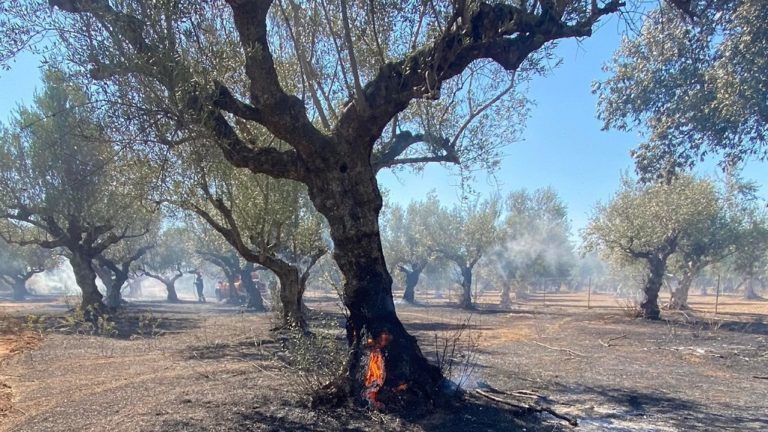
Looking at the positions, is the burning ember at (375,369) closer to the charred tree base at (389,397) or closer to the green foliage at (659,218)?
the charred tree base at (389,397)

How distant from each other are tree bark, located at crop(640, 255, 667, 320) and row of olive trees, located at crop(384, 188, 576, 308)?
12278 mm

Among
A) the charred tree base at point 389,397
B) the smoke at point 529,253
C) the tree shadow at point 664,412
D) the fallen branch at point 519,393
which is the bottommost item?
the tree shadow at point 664,412

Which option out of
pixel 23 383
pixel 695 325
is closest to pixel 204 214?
pixel 23 383

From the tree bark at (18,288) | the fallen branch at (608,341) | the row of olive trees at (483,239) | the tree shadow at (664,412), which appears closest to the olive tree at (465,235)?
the row of olive trees at (483,239)

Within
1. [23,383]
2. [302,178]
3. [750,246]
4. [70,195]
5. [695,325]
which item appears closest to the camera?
[302,178]

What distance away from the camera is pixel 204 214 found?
12250 mm

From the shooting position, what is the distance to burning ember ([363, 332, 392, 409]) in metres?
6.37

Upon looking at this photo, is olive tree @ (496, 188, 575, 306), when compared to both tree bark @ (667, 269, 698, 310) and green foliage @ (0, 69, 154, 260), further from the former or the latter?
green foliage @ (0, 69, 154, 260)

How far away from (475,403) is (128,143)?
6188mm

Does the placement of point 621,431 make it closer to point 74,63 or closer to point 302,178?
point 302,178

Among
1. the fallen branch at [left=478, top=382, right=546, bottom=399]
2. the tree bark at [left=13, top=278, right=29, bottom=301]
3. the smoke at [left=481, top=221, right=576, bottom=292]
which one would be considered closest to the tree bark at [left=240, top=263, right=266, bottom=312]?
the smoke at [left=481, top=221, right=576, bottom=292]

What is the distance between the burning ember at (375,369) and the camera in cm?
637

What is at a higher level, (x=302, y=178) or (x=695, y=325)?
(x=302, y=178)

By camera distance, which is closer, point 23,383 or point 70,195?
point 23,383
